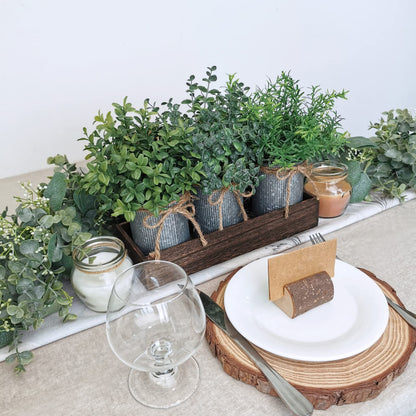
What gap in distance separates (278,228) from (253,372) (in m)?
0.37

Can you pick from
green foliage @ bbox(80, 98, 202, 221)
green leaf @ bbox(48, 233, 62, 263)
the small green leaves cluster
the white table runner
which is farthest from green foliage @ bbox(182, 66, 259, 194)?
the small green leaves cluster

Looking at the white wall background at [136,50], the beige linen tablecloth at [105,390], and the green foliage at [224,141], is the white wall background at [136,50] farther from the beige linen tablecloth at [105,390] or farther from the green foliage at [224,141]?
the beige linen tablecloth at [105,390]

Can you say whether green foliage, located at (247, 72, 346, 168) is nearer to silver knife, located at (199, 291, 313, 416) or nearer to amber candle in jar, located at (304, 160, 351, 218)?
amber candle in jar, located at (304, 160, 351, 218)

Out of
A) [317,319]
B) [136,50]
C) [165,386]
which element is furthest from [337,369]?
[136,50]

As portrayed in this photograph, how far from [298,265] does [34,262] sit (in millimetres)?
398

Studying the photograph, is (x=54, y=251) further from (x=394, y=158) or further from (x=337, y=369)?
(x=394, y=158)

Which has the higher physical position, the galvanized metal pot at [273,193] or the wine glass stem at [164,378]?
the galvanized metal pot at [273,193]

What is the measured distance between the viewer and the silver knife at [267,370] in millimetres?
496

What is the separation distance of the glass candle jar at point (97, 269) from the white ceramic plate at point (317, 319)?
184mm

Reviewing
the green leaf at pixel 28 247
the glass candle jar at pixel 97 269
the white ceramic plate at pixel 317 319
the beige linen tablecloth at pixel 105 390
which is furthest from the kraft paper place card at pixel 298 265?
the green leaf at pixel 28 247

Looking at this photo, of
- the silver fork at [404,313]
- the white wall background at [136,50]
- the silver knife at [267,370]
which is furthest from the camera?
the white wall background at [136,50]

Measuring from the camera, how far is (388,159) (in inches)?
39.9

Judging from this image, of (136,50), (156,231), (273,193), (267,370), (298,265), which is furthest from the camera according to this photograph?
(136,50)

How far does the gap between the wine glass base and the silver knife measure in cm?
7
